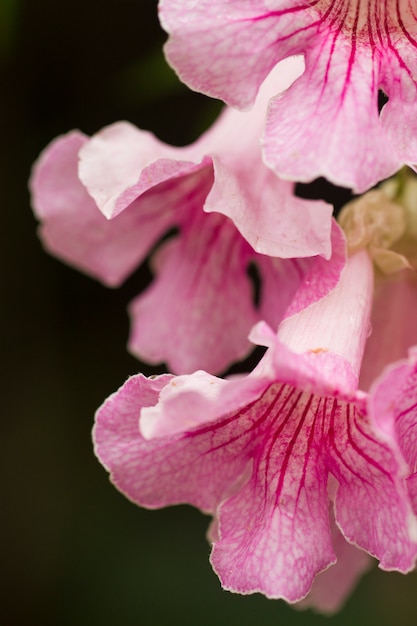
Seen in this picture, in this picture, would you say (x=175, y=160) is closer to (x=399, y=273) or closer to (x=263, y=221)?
(x=263, y=221)

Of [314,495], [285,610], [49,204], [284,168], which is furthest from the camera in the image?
[285,610]

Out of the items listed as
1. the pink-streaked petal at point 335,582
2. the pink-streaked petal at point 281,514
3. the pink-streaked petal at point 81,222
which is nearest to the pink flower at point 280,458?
the pink-streaked petal at point 281,514

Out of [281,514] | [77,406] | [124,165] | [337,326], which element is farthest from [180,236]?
[77,406]

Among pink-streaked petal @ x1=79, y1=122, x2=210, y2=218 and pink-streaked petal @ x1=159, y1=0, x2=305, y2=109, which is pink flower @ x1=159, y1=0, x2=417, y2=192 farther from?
pink-streaked petal @ x1=79, y1=122, x2=210, y2=218

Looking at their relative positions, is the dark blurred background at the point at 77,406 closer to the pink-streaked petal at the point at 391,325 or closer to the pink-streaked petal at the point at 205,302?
the pink-streaked petal at the point at 205,302

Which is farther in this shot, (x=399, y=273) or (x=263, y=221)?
(x=399, y=273)

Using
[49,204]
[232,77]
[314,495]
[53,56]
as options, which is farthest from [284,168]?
[53,56]

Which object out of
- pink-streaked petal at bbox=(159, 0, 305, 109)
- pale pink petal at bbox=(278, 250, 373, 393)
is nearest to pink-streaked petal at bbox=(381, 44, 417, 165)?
pink-streaked petal at bbox=(159, 0, 305, 109)
